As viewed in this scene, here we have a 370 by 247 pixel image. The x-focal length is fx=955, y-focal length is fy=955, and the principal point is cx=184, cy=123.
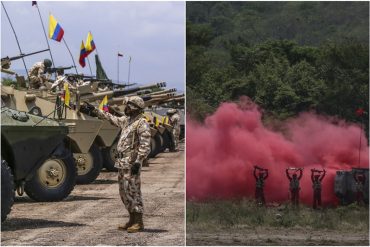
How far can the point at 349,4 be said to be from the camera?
897 centimetres

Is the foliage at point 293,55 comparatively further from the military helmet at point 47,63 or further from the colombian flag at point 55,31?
the military helmet at point 47,63

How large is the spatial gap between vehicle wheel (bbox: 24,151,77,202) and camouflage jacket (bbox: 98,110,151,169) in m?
3.30

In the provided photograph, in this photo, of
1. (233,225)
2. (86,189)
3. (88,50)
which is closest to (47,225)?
(233,225)

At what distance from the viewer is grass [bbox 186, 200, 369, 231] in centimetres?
880

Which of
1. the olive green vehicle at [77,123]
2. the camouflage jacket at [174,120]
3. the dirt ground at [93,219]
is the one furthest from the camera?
the camouflage jacket at [174,120]

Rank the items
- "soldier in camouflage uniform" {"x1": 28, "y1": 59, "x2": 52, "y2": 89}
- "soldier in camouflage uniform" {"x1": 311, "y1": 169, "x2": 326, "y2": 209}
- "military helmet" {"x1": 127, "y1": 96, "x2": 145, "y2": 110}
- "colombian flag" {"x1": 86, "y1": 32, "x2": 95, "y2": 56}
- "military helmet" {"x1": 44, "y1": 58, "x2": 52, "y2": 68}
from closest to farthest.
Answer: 1. "military helmet" {"x1": 127, "y1": 96, "x2": 145, "y2": 110}
2. "soldier in camouflage uniform" {"x1": 311, "y1": 169, "x2": 326, "y2": 209}
3. "soldier in camouflage uniform" {"x1": 28, "y1": 59, "x2": 52, "y2": 89}
4. "military helmet" {"x1": 44, "y1": 58, "x2": 52, "y2": 68}
5. "colombian flag" {"x1": 86, "y1": 32, "x2": 95, "y2": 56}

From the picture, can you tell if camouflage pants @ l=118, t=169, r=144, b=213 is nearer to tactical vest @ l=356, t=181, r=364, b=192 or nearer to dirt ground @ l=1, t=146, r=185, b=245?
dirt ground @ l=1, t=146, r=185, b=245

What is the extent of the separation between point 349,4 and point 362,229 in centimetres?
211

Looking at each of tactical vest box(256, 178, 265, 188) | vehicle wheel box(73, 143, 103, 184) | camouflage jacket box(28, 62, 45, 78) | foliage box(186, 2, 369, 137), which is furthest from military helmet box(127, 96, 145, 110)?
camouflage jacket box(28, 62, 45, 78)

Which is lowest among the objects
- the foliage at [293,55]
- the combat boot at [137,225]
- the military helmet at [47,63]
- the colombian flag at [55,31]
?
the combat boot at [137,225]

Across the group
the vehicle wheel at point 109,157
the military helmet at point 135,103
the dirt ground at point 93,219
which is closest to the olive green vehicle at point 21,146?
the dirt ground at point 93,219

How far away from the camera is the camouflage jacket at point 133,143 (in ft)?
30.4

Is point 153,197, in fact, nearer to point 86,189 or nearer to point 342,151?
point 86,189

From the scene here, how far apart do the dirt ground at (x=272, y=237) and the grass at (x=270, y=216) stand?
0.07 meters
